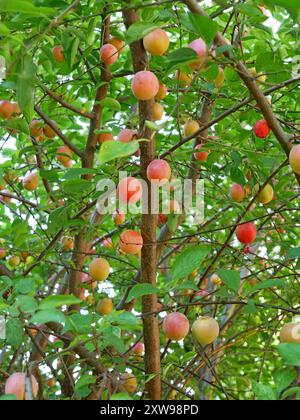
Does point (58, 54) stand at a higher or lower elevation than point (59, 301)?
higher

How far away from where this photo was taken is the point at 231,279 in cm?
113

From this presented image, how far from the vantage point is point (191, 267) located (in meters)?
1.10

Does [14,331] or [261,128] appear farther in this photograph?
[261,128]

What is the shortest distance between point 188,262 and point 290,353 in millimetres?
357

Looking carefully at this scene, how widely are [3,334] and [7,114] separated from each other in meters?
0.79

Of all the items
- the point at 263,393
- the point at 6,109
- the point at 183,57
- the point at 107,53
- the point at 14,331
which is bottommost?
the point at 263,393

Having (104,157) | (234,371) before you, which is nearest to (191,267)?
(104,157)

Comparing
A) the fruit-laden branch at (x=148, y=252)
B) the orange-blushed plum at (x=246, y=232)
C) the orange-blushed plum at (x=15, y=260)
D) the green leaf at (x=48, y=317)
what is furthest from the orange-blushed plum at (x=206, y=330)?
the orange-blushed plum at (x=15, y=260)

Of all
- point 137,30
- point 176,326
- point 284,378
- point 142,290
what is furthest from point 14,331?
point 137,30

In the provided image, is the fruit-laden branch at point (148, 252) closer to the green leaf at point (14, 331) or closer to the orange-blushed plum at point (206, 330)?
the orange-blushed plum at point (206, 330)

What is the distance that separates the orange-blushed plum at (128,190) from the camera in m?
1.24

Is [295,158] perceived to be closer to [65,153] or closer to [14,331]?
[14,331]

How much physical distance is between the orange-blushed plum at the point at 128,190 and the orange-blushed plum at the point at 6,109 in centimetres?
62
